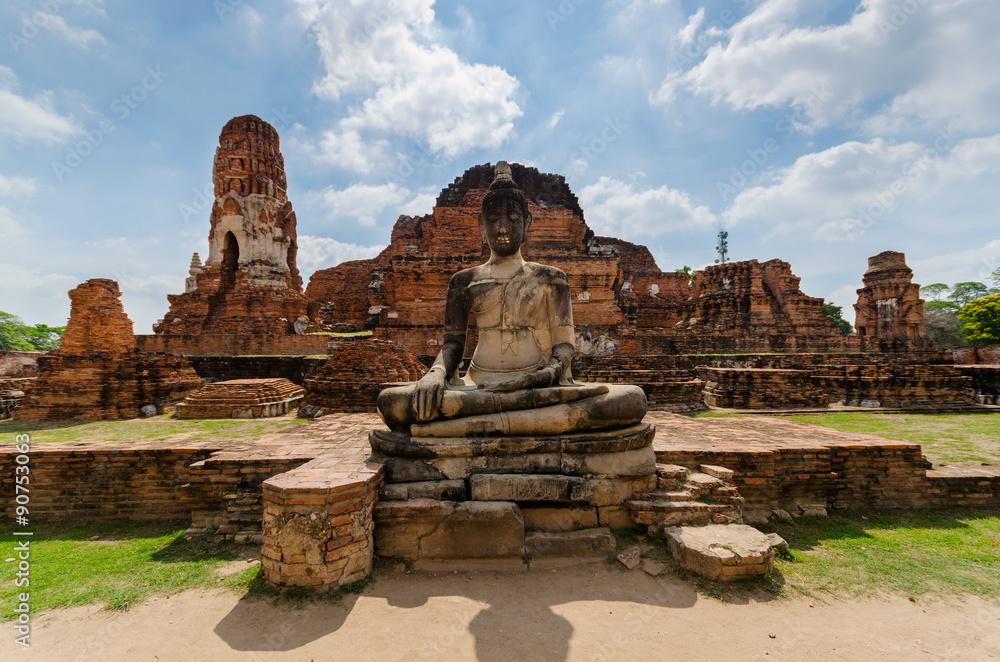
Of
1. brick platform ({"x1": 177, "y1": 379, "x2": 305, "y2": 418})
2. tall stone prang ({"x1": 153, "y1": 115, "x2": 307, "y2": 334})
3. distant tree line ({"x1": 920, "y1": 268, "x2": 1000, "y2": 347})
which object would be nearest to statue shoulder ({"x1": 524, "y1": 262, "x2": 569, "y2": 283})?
brick platform ({"x1": 177, "y1": 379, "x2": 305, "y2": 418})

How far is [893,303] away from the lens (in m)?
20.2

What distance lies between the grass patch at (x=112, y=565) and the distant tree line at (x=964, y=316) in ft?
126

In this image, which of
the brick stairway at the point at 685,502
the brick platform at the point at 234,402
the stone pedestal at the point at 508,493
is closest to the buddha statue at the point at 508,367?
the stone pedestal at the point at 508,493

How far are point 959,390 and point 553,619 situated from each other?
1237 cm

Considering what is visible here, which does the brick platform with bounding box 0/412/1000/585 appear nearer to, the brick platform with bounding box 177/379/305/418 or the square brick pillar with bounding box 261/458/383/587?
the square brick pillar with bounding box 261/458/383/587

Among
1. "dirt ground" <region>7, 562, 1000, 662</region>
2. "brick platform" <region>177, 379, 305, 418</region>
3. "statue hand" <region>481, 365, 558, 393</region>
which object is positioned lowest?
"dirt ground" <region>7, 562, 1000, 662</region>

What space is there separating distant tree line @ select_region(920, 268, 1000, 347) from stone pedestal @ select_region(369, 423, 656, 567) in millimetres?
35646

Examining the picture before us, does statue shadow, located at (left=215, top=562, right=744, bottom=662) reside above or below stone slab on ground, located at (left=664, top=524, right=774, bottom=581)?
below

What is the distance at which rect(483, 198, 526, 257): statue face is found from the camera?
4.45 meters

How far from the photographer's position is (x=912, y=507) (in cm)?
427

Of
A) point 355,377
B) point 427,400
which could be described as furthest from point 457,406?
point 355,377

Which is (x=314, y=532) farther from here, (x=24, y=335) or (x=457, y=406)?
(x=24, y=335)

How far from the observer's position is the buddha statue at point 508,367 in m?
3.53

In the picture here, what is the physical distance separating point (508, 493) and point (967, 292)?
186 feet
